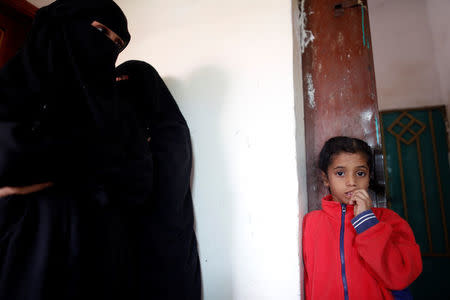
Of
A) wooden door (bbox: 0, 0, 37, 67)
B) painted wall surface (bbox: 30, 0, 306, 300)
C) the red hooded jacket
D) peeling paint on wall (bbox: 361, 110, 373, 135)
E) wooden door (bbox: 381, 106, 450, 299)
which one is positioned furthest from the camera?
wooden door (bbox: 381, 106, 450, 299)

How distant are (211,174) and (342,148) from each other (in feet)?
1.66

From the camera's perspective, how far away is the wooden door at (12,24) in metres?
1.17

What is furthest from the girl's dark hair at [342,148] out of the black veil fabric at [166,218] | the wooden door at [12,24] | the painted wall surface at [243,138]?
the wooden door at [12,24]

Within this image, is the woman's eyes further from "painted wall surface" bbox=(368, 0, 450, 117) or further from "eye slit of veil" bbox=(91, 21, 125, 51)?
"painted wall surface" bbox=(368, 0, 450, 117)

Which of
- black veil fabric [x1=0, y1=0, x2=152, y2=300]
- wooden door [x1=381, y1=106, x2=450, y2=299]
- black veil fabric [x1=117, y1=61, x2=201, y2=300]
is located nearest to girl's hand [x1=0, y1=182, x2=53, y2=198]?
black veil fabric [x1=0, y1=0, x2=152, y2=300]

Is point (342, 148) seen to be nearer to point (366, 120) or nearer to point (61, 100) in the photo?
point (366, 120)

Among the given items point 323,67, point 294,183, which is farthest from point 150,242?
point 323,67

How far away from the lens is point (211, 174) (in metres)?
0.91

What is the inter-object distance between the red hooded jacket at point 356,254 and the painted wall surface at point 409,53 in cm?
203

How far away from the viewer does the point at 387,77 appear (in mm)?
2326

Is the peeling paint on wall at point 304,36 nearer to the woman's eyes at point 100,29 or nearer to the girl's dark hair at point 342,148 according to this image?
the girl's dark hair at point 342,148

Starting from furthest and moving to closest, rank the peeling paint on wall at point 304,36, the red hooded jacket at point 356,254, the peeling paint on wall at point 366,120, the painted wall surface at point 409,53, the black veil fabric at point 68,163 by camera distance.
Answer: the painted wall surface at point 409,53 → the peeling paint on wall at point 304,36 → the peeling paint on wall at point 366,120 → the red hooded jacket at point 356,254 → the black veil fabric at point 68,163

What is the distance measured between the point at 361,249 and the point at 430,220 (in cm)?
196

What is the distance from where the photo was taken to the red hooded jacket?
673 mm
